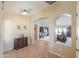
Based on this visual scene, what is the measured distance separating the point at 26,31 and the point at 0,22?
653cm

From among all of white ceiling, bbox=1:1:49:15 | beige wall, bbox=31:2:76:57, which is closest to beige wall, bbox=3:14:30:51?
white ceiling, bbox=1:1:49:15

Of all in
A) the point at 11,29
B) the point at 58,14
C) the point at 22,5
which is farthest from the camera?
the point at 11,29

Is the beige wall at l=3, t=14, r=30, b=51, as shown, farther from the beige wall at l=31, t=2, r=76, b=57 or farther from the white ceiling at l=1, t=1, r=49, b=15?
the beige wall at l=31, t=2, r=76, b=57

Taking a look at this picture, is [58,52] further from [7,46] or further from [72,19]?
[7,46]

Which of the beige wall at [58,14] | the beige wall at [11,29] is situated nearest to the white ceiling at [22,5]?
the beige wall at [58,14]

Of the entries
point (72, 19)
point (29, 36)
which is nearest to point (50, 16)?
point (72, 19)

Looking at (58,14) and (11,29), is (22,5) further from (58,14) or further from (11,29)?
(11,29)

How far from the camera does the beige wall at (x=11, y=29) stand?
20.6ft

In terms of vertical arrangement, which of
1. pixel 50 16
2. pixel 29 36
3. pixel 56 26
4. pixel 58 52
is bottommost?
pixel 58 52

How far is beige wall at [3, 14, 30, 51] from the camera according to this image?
629 cm

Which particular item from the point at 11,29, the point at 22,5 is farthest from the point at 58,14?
the point at 11,29

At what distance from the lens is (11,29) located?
6.69m

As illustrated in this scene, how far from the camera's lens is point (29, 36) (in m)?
8.41

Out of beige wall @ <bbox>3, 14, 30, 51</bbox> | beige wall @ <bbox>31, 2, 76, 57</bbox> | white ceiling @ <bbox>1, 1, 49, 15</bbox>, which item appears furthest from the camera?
beige wall @ <bbox>3, 14, 30, 51</bbox>
